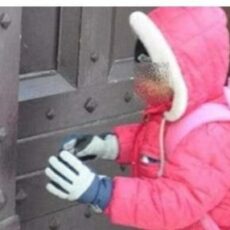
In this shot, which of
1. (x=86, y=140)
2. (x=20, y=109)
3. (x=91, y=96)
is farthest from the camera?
(x=91, y=96)

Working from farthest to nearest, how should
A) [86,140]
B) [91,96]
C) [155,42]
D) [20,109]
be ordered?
[91,96], [20,109], [86,140], [155,42]

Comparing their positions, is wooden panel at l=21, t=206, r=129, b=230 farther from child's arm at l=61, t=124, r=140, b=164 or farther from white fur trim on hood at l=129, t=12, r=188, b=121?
white fur trim on hood at l=129, t=12, r=188, b=121

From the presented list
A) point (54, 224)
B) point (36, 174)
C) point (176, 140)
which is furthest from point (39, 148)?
point (176, 140)

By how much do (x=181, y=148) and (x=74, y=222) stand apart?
1.80 feet

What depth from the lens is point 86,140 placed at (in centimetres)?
187

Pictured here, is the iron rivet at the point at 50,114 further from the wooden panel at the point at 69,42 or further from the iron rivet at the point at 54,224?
the iron rivet at the point at 54,224

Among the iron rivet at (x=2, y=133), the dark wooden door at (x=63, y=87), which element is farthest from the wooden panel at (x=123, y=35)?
the iron rivet at (x=2, y=133)

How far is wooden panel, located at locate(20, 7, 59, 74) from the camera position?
6.55 ft

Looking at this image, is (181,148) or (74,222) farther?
(74,222)

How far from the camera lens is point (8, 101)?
1.75 meters

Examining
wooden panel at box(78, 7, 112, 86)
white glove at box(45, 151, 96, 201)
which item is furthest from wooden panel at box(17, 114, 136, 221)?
white glove at box(45, 151, 96, 201)

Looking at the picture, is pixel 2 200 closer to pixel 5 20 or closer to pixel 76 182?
pixel 76 182
